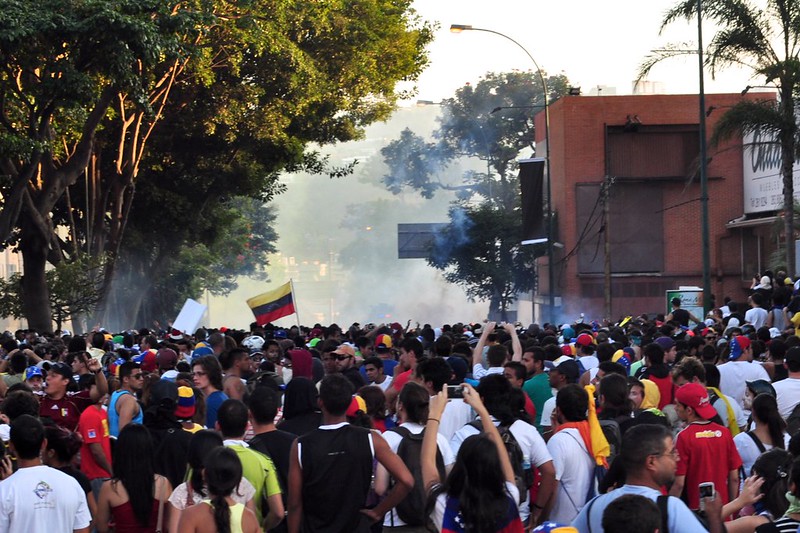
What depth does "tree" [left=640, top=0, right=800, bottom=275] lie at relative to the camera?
28.0 meters

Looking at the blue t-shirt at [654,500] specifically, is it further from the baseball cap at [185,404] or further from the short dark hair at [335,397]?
the baseball cap at [185,404]

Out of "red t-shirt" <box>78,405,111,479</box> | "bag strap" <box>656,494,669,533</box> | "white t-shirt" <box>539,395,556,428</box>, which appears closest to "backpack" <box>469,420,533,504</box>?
"bag strap" <box>656,494,669,533</box>

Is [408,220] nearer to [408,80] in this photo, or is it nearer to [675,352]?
[408,80]

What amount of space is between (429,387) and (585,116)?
3919 centimetres

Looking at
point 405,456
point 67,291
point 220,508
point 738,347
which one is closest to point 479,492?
point 220,508

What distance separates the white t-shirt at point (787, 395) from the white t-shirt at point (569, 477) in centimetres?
310

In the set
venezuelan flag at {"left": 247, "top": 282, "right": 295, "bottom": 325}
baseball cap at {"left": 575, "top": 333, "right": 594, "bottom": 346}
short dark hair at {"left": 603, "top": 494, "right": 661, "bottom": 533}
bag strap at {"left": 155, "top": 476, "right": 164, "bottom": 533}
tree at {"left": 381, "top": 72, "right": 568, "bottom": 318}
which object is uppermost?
tree at {"left": 381, "top": 72, "right": 568, "bottom": 318}

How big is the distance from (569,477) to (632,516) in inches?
112

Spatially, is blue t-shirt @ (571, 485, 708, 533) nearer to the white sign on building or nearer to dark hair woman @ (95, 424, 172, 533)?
dark hair woman @ (95, 424, 172, 533)

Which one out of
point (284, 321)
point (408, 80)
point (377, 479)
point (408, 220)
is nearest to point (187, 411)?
point (377, 479)

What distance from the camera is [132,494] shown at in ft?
21.9

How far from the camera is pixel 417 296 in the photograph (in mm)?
113875

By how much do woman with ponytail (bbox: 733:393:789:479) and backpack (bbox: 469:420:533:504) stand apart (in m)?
1.60

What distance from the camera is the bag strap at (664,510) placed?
488 centimetres
